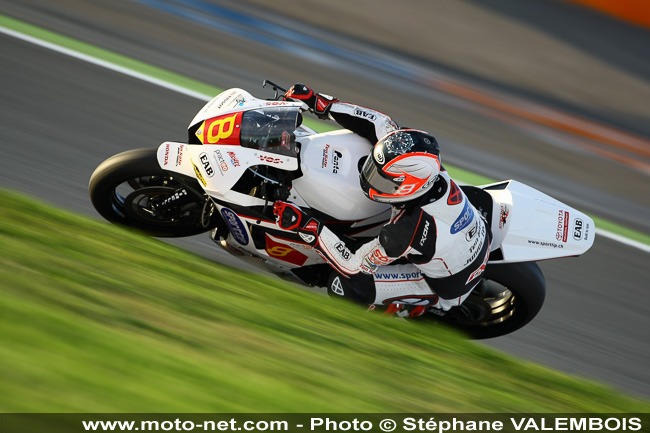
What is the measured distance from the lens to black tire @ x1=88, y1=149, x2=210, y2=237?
431cm

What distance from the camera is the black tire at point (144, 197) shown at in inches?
170

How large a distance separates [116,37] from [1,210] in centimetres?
403

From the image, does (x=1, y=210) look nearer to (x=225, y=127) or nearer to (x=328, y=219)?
(x=225, y=127)

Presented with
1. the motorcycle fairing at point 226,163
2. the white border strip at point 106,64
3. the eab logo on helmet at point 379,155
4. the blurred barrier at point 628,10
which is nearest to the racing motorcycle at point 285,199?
the motorcycle fairing at point 226,163

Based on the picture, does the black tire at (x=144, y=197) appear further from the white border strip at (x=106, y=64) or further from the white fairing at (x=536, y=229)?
the white border strip at (x=106, y=64)

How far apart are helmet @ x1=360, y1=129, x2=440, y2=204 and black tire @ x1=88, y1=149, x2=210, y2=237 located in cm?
125

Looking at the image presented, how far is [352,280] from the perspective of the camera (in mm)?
4320

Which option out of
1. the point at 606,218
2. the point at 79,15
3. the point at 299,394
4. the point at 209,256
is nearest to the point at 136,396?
the point at 299,394

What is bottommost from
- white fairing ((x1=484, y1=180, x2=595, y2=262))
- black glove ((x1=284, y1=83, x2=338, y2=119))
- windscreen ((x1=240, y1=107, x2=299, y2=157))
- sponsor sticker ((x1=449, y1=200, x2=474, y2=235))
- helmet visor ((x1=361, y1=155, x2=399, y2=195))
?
white fairing ((x1=484, y1=180, x2=595, y2=262))

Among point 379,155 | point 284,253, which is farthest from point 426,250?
point 284,253

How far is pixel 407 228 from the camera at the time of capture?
3.90 metres

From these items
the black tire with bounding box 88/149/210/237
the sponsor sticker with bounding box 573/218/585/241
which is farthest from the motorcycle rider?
the black tire with bounding box 88/149/210/237

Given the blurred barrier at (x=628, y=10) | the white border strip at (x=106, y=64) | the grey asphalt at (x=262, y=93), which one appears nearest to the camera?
the grey asphalt at (x=262, y=93)

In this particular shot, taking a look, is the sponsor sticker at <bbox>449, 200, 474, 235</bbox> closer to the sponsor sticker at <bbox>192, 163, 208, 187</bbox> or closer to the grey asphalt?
the grey asphalt
